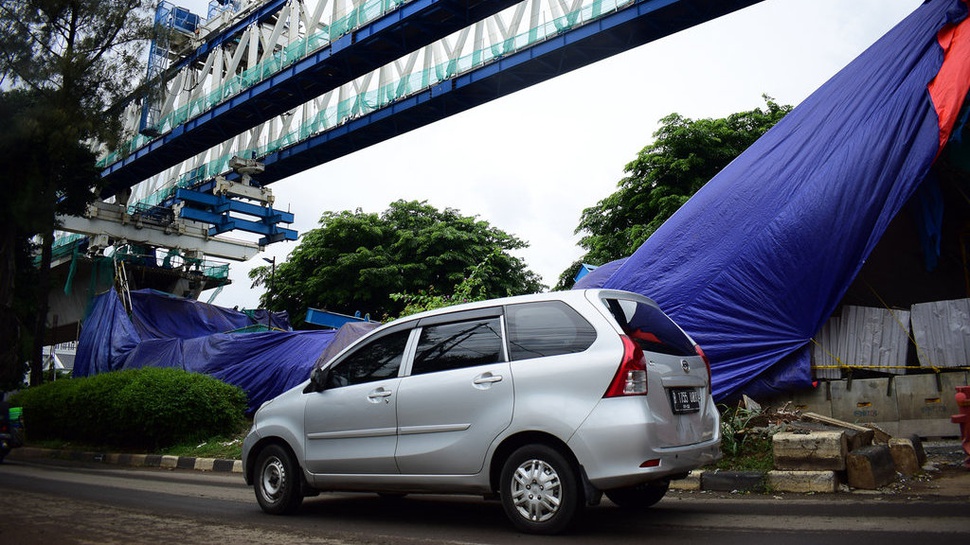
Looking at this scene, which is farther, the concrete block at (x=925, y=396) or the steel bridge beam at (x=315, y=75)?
the steel bridge beam at (x=315, y=75)

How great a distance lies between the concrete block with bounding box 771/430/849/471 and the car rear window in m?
2.02

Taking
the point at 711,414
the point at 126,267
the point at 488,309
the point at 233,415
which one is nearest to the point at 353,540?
the point at 488,309

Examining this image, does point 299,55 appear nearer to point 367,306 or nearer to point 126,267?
point 367,306

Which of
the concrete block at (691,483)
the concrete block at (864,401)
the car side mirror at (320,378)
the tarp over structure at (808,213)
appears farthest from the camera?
the tarp over structure at (808,213)

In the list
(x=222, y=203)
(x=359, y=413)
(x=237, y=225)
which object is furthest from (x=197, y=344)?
(x=237, y=225)

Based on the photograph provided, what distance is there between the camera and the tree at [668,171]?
2420 centimetres

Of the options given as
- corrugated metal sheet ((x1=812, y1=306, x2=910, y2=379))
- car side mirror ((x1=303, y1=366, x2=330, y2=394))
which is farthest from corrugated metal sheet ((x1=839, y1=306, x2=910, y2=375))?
car side mirror ((x1=303, y1=366, x2=330, y2=394))

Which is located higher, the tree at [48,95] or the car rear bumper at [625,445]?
the tree at [48,95]

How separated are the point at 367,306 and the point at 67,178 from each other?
63.4 feet

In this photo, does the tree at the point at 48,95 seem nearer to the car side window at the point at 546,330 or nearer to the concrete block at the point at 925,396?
the car side window at the point at 546,330

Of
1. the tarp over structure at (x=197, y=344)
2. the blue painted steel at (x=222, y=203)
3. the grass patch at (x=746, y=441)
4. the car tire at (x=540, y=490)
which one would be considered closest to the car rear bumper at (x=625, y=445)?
the car tire at (x=540, y=490)

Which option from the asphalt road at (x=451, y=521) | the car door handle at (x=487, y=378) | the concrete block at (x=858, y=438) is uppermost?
the car door handle at (x=487, y=378)

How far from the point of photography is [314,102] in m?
31.9

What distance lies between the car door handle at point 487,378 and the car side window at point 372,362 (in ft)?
2.83
